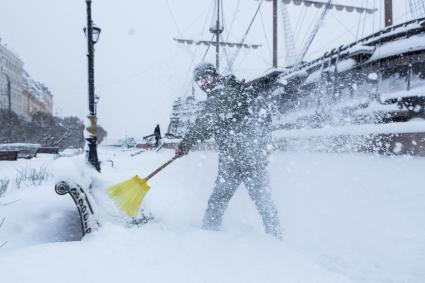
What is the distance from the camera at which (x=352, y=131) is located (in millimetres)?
9156

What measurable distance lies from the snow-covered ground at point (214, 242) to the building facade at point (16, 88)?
6218 cm

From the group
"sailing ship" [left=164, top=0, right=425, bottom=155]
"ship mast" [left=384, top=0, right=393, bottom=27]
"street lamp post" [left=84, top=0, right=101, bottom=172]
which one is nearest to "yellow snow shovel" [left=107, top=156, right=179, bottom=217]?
"street lamp post" [left=84, top=0, right=101, bottom=172]

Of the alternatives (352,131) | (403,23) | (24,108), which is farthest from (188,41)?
(24,108)

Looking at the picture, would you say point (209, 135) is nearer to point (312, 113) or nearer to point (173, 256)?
point (173, 256)

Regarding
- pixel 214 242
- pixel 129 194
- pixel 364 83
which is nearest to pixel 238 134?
pixel 214 242

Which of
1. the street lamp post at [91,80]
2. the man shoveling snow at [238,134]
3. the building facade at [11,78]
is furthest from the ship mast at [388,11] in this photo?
the building facade at [11,78]

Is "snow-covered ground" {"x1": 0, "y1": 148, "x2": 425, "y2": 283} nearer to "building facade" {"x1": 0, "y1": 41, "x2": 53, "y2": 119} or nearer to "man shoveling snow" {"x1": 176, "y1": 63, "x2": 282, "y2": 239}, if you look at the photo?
"man shoveling snow" {"x1": 176, "y1": 63, "x2": 282, "y2": 239}

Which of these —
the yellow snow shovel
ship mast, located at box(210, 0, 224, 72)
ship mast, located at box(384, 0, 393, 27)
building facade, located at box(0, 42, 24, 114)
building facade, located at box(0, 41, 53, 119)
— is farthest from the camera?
building facade, located at box(0, 41, 53, 119)

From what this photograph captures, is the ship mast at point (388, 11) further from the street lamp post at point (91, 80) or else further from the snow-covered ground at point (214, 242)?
the snow-covered ground at point (214, 242)

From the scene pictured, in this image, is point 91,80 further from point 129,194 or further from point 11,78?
point 11,78

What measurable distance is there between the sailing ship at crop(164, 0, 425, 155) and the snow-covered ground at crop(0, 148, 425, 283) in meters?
5.87

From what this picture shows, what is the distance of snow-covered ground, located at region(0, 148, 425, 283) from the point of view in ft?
8.29

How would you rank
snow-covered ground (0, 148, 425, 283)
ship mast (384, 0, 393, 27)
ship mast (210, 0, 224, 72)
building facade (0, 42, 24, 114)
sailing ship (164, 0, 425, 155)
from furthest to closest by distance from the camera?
building facade (0, 42, 24, 114), ship mast (210, 0, 224, 72), ship mast (384, 0, 393, 27), sailing ship (164, 0, 425, 155), snow-covered ground (0, 148, 425, 283)

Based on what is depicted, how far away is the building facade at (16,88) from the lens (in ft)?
213
